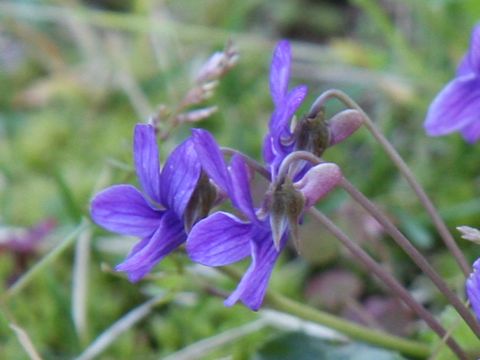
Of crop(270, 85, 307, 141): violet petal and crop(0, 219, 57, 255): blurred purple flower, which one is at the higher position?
crop(270, 85, 307, 141): violet petal

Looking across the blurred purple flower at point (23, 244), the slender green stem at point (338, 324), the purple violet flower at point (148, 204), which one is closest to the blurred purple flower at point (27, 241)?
the blurred purple flower at point (23, 244)

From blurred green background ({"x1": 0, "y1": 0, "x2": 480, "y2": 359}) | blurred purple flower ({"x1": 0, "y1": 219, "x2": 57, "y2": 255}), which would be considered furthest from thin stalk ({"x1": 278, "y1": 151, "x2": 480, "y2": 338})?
blurred purple flower ({"x1": 0, "y1": 219, "x2": 57, "y2": 255})

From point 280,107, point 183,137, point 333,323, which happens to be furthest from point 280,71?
point 183,137

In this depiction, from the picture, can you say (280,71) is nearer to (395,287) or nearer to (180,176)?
(180,176)

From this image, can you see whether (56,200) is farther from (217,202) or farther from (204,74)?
(217,202)

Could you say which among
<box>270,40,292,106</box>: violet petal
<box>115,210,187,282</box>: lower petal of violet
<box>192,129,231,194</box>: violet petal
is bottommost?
<box>115,210,187,282</box>: lower petal of violet

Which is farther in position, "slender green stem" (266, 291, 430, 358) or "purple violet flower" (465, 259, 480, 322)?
"slender green stem" (266, 291, 430, 358)

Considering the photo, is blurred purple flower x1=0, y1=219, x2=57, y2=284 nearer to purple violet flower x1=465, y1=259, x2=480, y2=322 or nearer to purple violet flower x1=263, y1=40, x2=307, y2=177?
purple violet flower x1=263, y1=40, x2=307, y2=177
